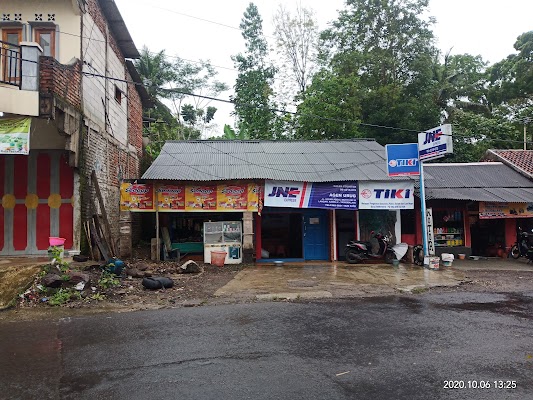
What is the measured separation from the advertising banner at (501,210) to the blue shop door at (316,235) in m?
6.05

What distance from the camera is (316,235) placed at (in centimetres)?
1456

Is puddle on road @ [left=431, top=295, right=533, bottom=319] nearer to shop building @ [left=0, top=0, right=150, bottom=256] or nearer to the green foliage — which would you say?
the green foliage

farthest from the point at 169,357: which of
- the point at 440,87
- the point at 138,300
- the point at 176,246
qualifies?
the point at 440,87

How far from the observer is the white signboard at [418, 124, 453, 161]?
36.6 feet

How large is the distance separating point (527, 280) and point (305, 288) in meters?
6.24

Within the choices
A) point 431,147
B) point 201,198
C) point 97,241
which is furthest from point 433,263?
point 97,241

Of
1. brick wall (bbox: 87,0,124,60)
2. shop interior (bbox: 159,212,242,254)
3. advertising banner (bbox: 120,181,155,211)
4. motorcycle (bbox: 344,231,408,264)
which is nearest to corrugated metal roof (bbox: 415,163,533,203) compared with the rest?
motorcycle (bbox: 344,231,408,264)

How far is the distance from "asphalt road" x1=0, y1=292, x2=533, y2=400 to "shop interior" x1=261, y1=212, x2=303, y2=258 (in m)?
7.50

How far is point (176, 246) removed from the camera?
13945 mm

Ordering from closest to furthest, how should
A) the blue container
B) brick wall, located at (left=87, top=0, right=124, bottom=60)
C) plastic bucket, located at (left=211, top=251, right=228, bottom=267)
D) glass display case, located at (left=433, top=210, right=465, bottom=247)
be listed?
the blue container, brick wall, located at (left=87, top=0, right=124, bottom=60), plastic bucket, located at (left=211, top=251, right=228, bottom=267), glass display case, located at (left=433, top=210, right=465, bottom=247)

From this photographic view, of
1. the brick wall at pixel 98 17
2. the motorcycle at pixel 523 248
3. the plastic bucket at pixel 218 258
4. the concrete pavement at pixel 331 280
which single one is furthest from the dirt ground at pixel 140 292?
the brick wall at pixel 98 17

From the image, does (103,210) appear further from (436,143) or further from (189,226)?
(436,143)

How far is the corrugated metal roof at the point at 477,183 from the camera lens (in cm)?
1389

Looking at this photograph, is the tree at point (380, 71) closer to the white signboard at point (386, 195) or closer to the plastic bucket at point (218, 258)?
the white signboard at point (386, 195)
